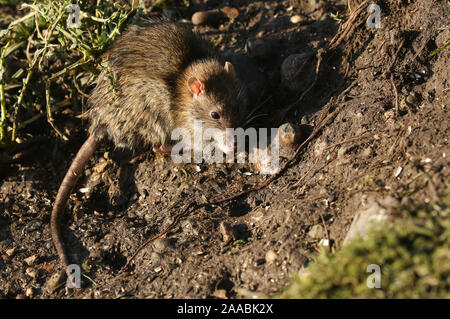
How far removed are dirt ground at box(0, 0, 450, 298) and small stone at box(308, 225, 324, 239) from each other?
0.10 feet

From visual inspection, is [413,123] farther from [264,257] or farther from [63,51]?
[63,51]

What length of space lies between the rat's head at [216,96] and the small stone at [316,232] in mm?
1529

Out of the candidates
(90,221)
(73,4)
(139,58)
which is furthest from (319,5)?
(90,221)

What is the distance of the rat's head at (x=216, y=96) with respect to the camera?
14.3 ft

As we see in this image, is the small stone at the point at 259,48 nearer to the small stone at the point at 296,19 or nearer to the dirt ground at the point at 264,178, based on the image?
the dirt ground at the point at 264,178

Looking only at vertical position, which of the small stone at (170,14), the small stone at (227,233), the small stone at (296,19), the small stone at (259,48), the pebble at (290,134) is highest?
the small stone at (170,14)

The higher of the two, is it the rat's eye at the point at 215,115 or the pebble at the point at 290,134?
the rat's eye at the point at 215,115

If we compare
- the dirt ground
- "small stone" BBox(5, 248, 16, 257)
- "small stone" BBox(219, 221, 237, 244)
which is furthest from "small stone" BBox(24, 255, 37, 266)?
"small stone" BBox(219, 221, 237, 244)

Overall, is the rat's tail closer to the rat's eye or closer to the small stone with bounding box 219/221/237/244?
the rat's eye

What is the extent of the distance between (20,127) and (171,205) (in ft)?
6.39

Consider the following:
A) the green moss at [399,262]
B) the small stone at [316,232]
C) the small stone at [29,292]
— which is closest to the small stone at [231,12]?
the small stone at [316,232]

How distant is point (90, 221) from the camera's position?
13.9 feet

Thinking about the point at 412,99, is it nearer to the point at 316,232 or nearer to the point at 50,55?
the point at 316,232

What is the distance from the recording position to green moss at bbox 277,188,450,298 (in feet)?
7.68
